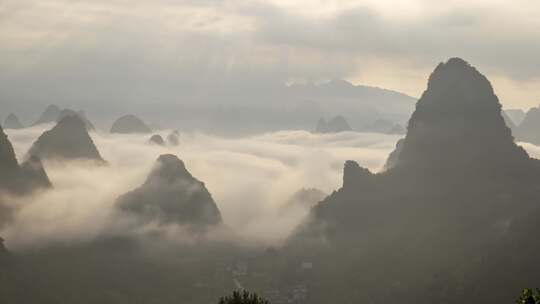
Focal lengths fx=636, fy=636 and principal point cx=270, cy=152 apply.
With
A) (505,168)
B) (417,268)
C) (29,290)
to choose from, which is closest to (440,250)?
(417,268)

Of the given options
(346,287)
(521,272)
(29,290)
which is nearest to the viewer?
(521,272)

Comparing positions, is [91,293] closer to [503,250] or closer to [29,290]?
[29,290]

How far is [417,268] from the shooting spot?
176 m

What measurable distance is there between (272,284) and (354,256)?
2705 centimetres

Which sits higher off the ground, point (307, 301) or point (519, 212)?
point (519, 212)

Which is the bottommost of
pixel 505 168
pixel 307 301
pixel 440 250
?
pixel 307 301

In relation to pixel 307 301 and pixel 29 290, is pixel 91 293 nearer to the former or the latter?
pixel 29 290

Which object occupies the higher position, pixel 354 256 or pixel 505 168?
pixel 505 168

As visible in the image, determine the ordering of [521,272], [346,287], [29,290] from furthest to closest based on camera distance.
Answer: [346,287] → [29,290] → [521,272]

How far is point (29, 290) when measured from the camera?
171750 millimetres

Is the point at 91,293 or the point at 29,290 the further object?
the point at 91,293

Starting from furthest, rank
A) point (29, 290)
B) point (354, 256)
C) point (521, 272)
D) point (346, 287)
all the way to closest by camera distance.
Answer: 1. point (354, 256)
2. point (346, 287)
3. point (29, 290)
4. point (521, 272)

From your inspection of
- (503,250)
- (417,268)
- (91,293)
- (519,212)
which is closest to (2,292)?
(91,293)

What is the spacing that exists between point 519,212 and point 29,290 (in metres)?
137
